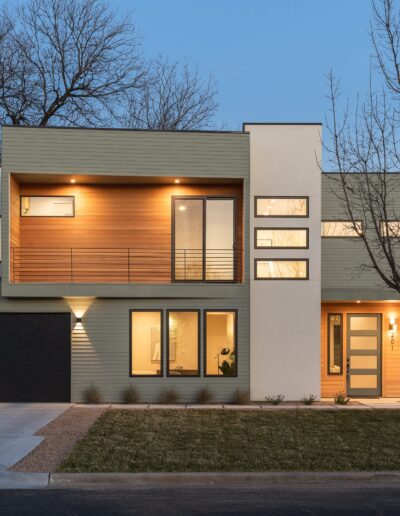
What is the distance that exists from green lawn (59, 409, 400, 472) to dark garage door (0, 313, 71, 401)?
2149mm

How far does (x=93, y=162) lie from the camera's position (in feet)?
46.4

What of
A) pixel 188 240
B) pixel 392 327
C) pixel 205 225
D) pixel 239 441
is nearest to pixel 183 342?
pixel 188 240

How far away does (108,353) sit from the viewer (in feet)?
46.6

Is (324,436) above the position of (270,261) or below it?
below

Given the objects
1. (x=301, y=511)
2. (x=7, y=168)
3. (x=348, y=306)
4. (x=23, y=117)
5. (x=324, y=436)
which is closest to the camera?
(x=301, y=511)

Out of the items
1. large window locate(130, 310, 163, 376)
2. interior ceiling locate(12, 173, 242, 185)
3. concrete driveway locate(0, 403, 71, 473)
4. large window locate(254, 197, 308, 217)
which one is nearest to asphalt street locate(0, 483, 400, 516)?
concrete driveway locate(0, 403, 71, 473)

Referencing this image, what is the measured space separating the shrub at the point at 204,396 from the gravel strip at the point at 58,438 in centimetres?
242

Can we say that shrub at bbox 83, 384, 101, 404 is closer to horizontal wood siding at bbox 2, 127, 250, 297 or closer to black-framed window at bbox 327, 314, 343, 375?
horizontal wood siding at bbox 2, 127, 250, 297

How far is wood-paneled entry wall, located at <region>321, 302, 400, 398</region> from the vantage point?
52.9 ft

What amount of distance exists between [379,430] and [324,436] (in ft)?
4.47

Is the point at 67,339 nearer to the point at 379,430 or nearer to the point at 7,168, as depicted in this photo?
the point at 7,168

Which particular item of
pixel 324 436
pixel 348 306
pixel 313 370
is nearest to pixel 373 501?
pixel 324 436

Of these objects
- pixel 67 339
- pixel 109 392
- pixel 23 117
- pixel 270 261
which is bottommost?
pixel 109 392

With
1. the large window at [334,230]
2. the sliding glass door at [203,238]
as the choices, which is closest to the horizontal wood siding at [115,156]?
the sliding glass door at [203,238]
